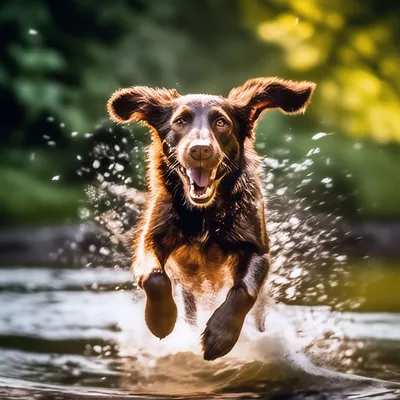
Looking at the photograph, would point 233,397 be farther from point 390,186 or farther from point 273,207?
point 390,186

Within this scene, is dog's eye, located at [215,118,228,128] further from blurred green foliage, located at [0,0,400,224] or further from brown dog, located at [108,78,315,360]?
blurred green foliage, located at [0,0,400,224]

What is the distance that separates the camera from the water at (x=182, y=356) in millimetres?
3559

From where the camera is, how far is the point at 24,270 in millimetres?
7695

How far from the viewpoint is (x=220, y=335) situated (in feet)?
10.9

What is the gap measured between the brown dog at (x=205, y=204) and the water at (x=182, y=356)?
0.82ft

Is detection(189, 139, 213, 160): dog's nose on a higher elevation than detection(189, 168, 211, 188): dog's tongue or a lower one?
higher

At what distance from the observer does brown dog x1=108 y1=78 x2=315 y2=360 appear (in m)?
3.43

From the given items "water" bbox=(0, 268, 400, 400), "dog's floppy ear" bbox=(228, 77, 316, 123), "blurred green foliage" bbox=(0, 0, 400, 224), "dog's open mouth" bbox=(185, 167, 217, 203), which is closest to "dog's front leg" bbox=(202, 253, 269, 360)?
"water" bbox=(0, 268, 400, 400)

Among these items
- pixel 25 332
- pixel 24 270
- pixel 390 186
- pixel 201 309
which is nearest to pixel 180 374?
pixel 201 309

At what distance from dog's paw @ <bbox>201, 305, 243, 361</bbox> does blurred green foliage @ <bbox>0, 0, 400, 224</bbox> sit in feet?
21.0

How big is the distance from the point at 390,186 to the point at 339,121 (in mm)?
1076

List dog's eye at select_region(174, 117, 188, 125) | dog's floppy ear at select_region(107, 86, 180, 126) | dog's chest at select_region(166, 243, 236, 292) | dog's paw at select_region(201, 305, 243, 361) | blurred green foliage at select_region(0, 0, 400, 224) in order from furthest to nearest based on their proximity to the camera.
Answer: blurred green foliage at select_region(0, 0, 400, 224), dog's floppy ear at select_region(107, 86, 180, 126), dog's chest at select_region(166, 243, 236, 292), dog's eye at select_region(174, 117, 188, 125), dog's paw at select_region(201, 305, 243, 361)

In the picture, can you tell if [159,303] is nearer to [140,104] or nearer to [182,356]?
[182,356]

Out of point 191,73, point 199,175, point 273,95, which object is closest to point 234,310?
point 199,175
